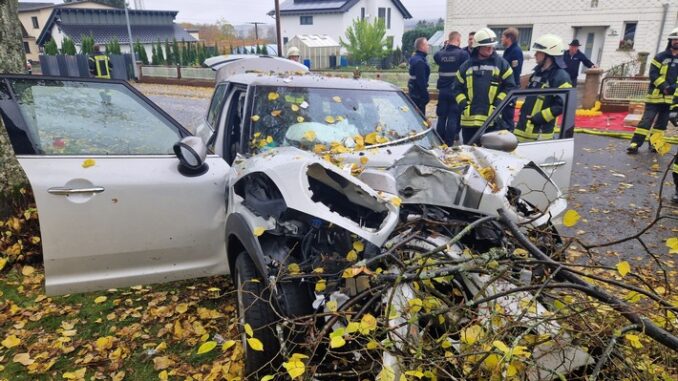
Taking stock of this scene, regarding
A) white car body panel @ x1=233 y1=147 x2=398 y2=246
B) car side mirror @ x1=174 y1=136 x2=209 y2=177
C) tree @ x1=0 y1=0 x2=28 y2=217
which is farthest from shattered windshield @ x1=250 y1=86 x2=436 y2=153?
tree @ x1=0 y1=0 x2=28 y2=217

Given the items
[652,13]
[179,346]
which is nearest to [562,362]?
[179,346]

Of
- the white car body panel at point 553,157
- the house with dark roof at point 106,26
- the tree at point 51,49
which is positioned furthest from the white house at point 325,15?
the white car body panel at point 553,157

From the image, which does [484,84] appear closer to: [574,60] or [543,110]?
[543,110]

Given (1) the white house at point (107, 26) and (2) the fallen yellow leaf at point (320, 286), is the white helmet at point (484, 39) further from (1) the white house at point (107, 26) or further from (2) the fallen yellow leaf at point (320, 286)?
(1) the white house at point (107, 26)

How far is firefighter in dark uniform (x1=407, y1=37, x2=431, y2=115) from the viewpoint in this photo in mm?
7863

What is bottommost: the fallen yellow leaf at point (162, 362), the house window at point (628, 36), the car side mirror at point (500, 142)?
the fallen yellow leaf at point (162, 362)

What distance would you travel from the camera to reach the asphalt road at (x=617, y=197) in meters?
4.23

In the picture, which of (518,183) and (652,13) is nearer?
(518,183)

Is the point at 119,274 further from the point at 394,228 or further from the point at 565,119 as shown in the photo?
the point at 565,119

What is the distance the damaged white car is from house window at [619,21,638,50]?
66.8 feet

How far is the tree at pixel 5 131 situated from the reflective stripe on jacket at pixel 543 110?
16.3ft

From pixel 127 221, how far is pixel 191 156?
1.89 feet

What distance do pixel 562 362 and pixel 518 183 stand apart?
173cm

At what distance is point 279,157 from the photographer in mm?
2537
